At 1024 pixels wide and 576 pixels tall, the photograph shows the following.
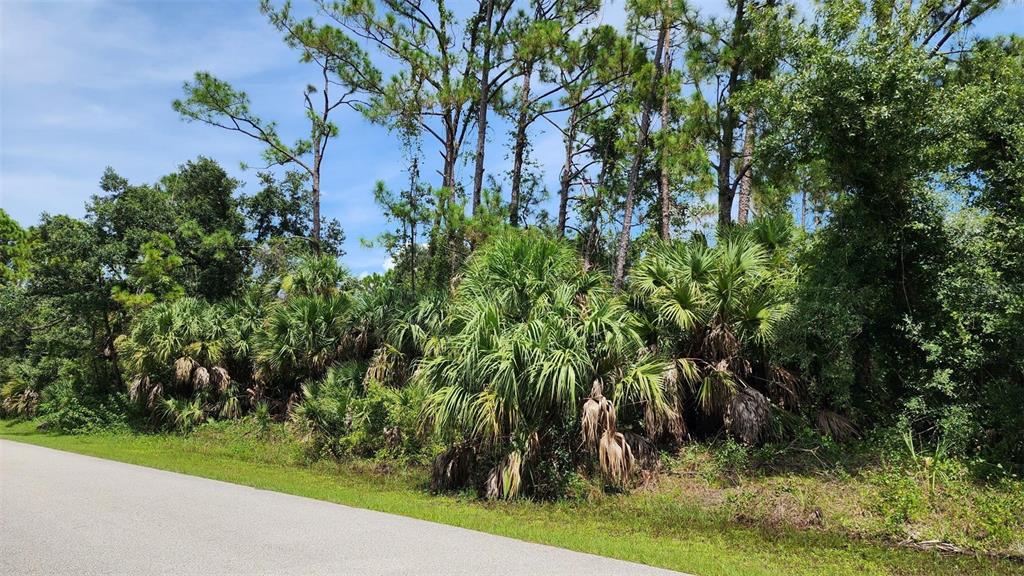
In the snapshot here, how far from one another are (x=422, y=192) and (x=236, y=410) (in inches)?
394

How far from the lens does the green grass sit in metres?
6.37

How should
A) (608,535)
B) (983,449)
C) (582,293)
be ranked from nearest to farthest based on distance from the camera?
(608,535) < (983,449) < (582,293)

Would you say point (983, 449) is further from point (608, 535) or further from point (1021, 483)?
point (608, 535)

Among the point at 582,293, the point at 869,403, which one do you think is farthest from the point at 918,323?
the point at 582,293

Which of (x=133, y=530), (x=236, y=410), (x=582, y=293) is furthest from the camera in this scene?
(x=236, y=410)

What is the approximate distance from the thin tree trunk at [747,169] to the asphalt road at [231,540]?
1285 centimetres

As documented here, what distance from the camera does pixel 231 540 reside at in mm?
6488

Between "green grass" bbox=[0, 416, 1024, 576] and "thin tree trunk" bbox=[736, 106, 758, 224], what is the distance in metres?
10.3

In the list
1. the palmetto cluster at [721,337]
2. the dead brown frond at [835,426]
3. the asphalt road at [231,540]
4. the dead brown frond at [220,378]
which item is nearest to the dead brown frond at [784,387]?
the palmetto cluster at [721,337]

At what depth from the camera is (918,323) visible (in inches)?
408

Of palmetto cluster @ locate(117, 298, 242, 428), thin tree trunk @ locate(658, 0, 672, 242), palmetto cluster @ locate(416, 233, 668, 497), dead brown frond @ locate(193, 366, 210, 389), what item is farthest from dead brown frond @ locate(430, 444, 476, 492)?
dead brown frond @ locate(193, 366, 210, 389)

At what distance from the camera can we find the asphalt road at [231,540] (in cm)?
561

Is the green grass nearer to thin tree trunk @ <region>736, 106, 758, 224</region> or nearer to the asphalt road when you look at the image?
the asphalt road

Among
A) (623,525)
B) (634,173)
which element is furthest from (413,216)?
(623,525)
